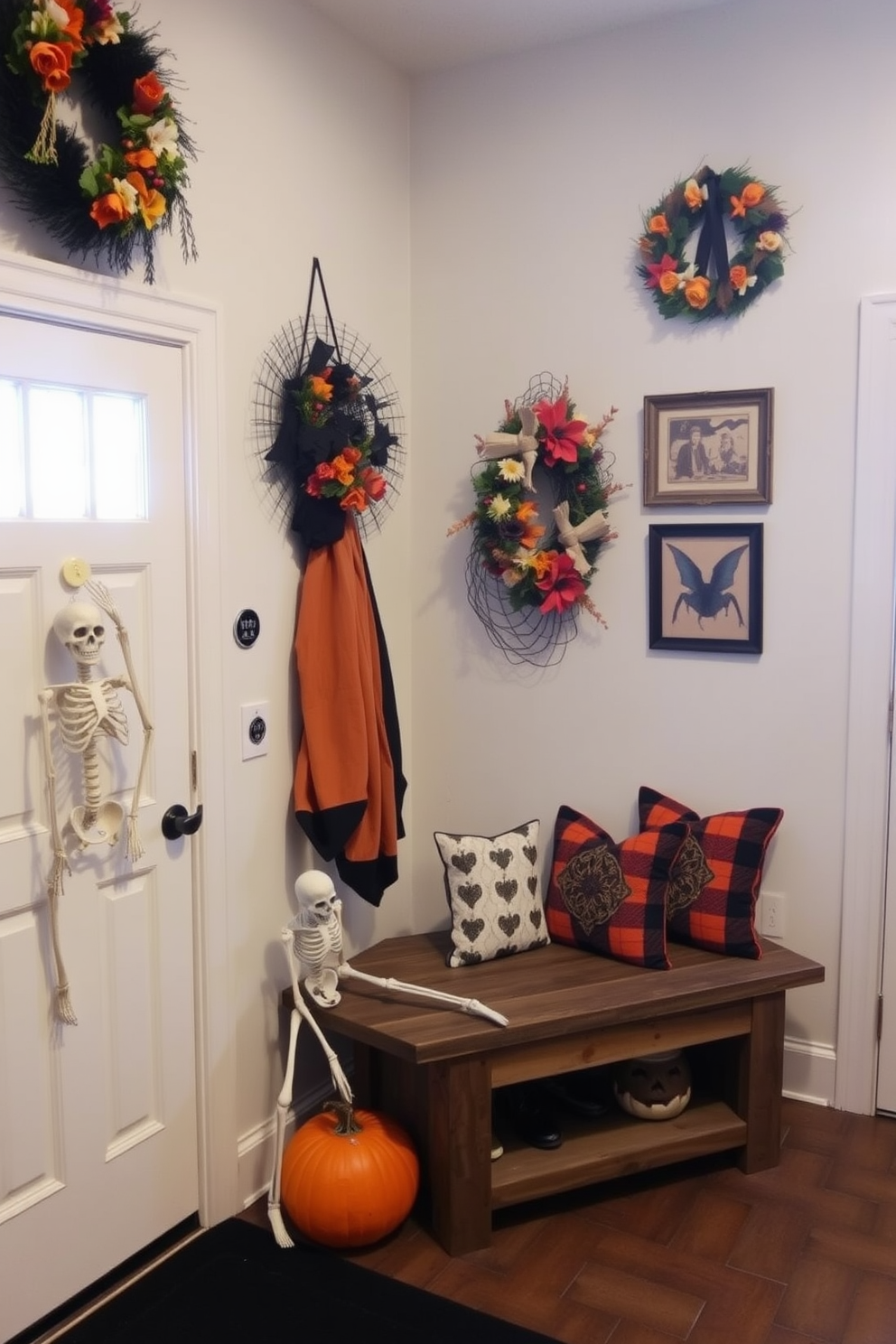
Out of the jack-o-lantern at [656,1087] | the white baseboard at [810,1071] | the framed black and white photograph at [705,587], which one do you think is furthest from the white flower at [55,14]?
the white baseboard at [810,1071]

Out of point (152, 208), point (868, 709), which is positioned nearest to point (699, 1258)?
point (868, 709)

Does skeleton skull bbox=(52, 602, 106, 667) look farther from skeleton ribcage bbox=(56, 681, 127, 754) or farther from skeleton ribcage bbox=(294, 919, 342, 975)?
skeleton ribcage bbox=(294, 919, 342, 975)

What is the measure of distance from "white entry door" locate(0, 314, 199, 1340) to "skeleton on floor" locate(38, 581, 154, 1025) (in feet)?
0.08

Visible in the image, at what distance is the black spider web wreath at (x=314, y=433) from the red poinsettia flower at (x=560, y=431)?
1.41ft

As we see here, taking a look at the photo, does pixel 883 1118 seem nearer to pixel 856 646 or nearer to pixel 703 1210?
pixel 703 1210

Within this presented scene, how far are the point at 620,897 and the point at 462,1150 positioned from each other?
713mm

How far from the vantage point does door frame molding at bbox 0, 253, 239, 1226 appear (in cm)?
→ 229

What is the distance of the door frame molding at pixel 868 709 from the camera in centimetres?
271

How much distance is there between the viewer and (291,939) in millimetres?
2545

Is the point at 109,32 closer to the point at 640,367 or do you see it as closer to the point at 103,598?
the point at 103,598

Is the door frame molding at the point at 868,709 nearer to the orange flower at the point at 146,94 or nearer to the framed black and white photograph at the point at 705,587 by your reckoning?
the framed black and white photograph at the point at 705,587

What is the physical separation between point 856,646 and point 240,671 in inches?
59.2

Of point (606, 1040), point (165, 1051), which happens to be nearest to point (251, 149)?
point (165, 1051)

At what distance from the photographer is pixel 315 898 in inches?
97.7
